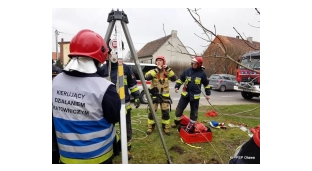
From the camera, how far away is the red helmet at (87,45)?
1606 millimetres

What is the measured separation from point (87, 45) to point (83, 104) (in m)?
0.50

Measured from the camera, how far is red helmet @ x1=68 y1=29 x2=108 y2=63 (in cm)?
161

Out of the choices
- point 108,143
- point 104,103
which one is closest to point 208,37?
point 104,103

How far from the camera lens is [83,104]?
1.51 meters

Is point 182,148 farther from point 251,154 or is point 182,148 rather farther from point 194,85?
point 251,154

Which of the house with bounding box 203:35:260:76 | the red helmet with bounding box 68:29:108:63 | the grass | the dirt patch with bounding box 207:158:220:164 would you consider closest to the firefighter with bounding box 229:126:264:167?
the house with bounding box 203:35:260:76

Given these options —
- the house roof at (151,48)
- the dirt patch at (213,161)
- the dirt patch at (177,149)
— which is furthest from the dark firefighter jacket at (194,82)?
the house roof at (151,48)

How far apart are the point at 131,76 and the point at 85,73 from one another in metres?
2.10

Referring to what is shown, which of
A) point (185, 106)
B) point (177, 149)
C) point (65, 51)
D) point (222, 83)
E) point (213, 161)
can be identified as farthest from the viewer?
point (222, 83)

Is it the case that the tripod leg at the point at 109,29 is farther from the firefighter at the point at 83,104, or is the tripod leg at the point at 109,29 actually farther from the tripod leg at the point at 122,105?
the firefighter at the point at 83,104

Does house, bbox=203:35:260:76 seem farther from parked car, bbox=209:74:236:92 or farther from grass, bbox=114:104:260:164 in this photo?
parked car, bbox=209:74:236:92

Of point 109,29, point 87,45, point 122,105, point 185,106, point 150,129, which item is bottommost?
point 150,129

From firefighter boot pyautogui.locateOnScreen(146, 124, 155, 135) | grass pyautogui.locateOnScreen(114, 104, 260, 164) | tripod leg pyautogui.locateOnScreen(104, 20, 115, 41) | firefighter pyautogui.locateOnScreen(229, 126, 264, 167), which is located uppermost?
tripod leg pyautogui.locateOnScreen(104, 20, 115, 41)

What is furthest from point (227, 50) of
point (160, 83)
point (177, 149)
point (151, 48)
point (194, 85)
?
point (151, 48)
